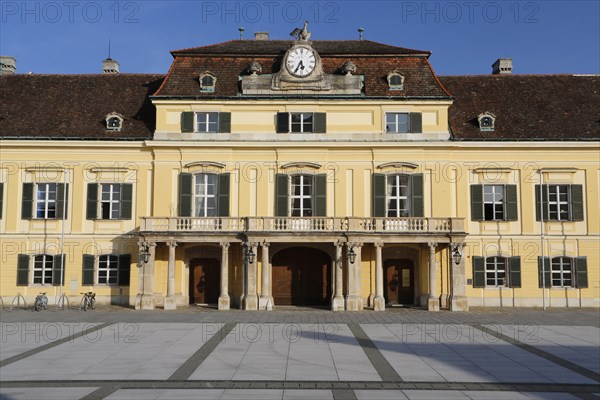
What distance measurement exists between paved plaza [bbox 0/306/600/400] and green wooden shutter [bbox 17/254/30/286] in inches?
204

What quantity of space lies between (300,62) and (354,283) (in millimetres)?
12230

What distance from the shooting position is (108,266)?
3303 cm

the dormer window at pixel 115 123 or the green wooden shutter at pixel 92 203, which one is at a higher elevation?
the dormer window at pixel 115 123

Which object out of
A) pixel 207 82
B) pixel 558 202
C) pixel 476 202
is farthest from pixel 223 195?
pixel 558 202

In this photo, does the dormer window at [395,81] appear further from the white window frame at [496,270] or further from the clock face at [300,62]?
the white window frame at [496,270]

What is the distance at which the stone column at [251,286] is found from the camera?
3064 centimetres

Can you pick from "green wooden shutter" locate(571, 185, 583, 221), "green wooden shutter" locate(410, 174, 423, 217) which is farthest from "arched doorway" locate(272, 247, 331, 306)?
"green wooden shutter" locate(571, 185, 583, 221)

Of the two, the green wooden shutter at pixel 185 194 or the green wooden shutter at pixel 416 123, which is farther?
the green wooden shutter at pixel 416 123

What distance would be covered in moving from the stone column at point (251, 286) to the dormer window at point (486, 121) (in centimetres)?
1418

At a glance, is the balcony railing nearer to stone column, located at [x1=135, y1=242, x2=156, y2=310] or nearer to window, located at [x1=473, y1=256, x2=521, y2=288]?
stone column, located at [x1=135, y1=242, x2=156, y2=310]

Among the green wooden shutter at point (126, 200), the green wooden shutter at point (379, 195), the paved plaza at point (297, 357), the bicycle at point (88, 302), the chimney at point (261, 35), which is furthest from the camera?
the chimney at point (261, 35)

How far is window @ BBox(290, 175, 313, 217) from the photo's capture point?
32750 millimetres

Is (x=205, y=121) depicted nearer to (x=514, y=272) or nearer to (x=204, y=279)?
(x=204, y=279)

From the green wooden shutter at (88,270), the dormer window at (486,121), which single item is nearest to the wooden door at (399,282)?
the dormer window at (486,121)
